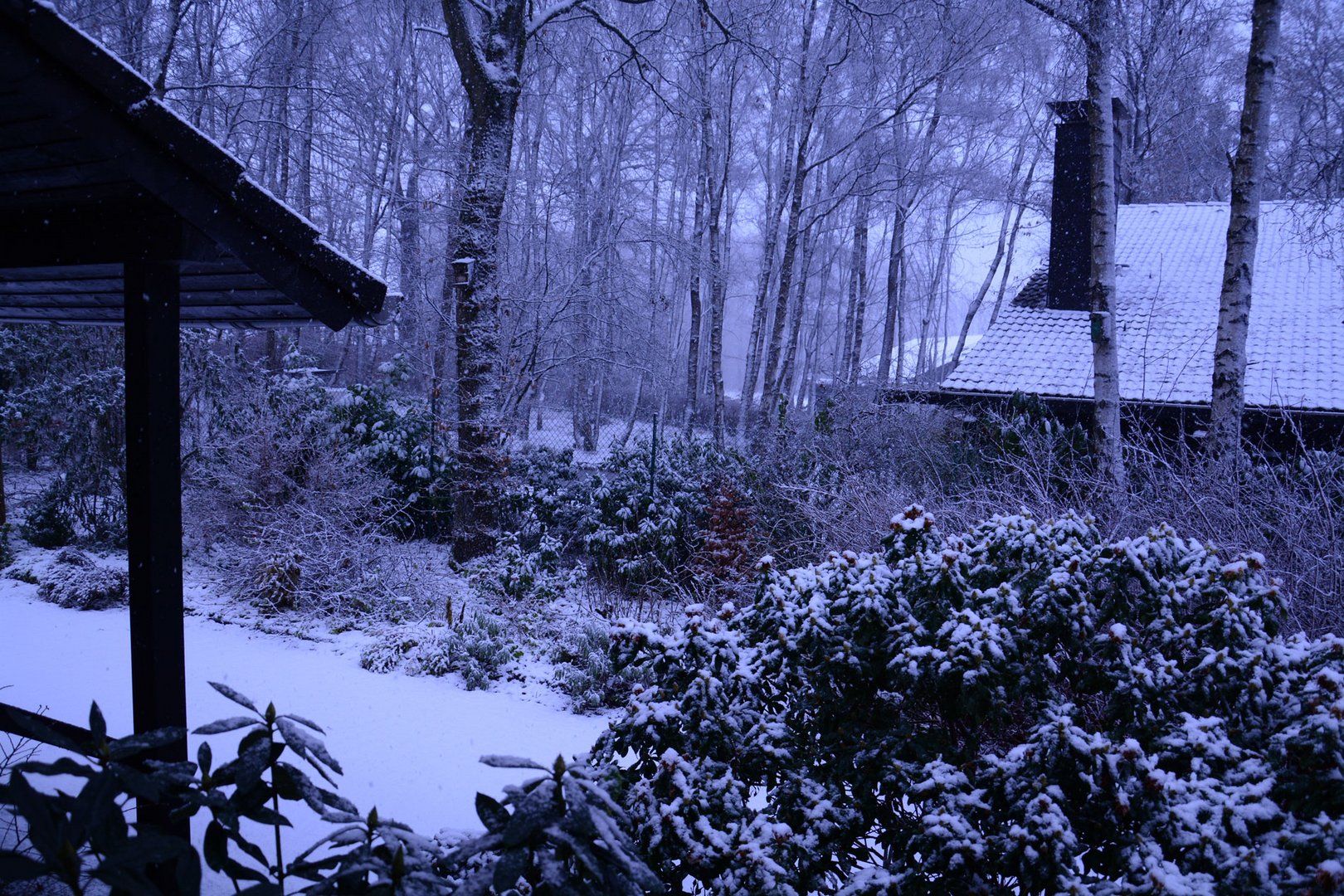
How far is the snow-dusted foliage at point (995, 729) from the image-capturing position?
1.88 m

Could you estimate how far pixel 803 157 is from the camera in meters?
14.6

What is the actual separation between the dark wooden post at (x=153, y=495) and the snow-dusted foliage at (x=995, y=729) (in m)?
1.47

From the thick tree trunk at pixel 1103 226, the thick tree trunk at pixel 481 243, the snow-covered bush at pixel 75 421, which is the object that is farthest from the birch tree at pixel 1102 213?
the snow-covered bush at pixel 75 421

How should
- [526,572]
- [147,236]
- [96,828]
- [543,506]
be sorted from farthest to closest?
[543,506] < [526,572] < [147,236] < [96,828]

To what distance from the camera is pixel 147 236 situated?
2.41m

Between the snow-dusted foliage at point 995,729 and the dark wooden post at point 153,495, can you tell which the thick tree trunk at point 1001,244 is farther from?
the dark wooden post at point 153,495

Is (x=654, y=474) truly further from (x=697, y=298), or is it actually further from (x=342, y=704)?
(x=697, y=298)

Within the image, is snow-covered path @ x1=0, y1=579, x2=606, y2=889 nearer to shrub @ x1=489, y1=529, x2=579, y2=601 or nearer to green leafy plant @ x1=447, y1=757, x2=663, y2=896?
shrub @ x1=489, y1=529, x2=579, y2=601

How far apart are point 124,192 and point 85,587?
6.61 m

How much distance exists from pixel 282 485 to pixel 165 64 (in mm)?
7090

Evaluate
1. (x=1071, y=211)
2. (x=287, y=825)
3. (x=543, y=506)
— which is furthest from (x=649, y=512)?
(x=1071, y=211)

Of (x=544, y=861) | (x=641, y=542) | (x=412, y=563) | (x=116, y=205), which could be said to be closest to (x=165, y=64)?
(x=412, y=563)

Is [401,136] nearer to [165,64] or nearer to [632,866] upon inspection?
[165,64]

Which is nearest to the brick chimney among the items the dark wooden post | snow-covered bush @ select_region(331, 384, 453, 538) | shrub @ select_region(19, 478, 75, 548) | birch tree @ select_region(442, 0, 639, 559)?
birch tree @ select_region(442, 0, 639, 559)
